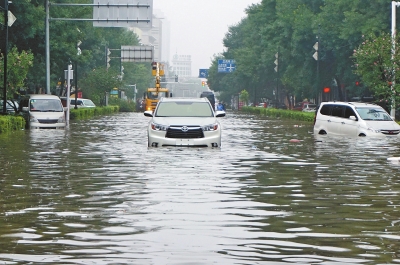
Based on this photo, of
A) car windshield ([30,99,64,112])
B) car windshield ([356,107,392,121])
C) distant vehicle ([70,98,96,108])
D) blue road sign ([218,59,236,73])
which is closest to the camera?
car windshield ([356,107,392,121])

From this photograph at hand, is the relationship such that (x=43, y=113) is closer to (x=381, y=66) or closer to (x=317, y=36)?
(x=381, y=66)

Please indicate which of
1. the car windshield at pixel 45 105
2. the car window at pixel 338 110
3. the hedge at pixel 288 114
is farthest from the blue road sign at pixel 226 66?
the car window at pixel 338 110

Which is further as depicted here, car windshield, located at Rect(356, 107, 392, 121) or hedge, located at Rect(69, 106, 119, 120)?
hedge, located at Rect(69, 106, 119, 120)

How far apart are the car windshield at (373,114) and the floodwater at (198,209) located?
33.2ft

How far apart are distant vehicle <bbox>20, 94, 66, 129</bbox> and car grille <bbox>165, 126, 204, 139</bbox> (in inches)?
744

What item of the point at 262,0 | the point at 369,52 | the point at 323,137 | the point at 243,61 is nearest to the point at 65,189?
the point at 323,137

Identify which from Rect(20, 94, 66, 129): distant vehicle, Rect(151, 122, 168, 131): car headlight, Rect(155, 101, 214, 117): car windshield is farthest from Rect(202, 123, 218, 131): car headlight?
Rect(20, 94, 66, 129): distant vehicle

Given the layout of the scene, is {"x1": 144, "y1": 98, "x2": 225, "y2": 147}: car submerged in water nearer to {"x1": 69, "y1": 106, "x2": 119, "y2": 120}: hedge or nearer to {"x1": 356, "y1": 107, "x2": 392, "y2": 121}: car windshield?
{"x1": 356, "y1": 107, "x2": 392, "y2": 121}: car windshield

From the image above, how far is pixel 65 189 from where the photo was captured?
15.8 m

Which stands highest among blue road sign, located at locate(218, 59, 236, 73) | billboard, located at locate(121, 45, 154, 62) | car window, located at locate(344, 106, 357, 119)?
billboard, located at locate(121, 45, 154, 62)

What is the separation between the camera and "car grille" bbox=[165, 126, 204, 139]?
86.6 feet

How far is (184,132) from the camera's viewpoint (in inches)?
1039

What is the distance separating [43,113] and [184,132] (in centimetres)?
1956

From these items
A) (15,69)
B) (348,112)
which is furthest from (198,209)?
(15,69)
